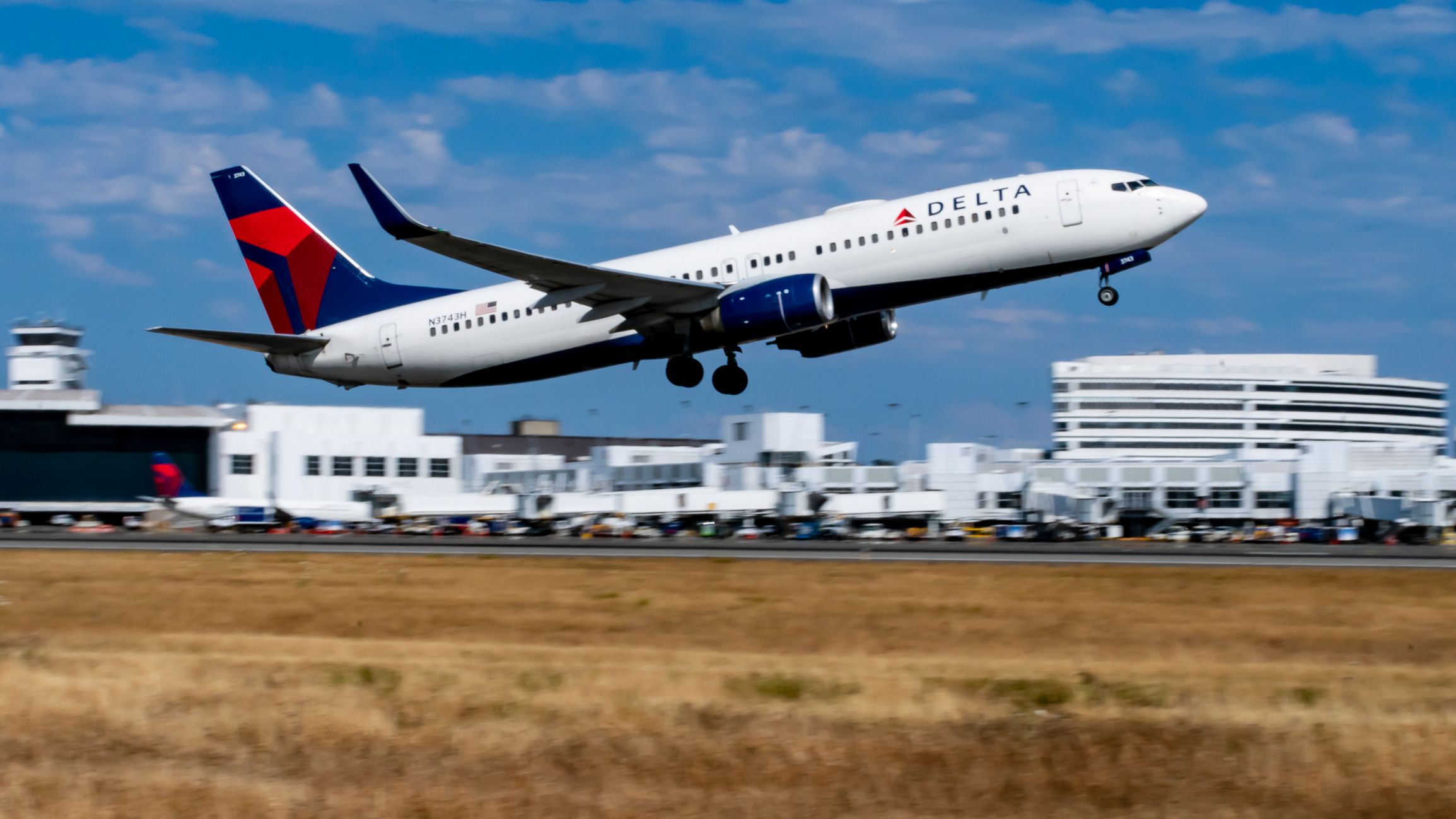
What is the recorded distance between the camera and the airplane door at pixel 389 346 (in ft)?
118

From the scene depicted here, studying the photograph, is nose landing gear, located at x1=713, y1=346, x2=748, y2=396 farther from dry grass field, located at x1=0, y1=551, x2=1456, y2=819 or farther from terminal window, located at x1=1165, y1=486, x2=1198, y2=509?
terminal window, located at x1=1165, y1=486, x2=1198, y2=509

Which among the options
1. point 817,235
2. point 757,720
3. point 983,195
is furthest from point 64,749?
point 983,195

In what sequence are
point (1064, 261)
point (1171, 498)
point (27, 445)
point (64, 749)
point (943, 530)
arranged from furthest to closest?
point (27, 445)
point (1171, 498)
point (943, 530)
point (1064, 261)
point (64, 749)

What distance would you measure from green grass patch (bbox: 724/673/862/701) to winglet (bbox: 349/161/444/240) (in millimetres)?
11617

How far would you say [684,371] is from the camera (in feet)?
115

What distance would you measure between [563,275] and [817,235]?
5816 mm

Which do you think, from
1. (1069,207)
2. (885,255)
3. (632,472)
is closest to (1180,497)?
(632,472)

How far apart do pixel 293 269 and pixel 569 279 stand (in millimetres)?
11553

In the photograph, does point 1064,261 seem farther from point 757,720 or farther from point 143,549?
point 143,549

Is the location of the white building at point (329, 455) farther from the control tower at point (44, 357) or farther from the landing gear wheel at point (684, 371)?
the landing gear wheel at point (684, 371)

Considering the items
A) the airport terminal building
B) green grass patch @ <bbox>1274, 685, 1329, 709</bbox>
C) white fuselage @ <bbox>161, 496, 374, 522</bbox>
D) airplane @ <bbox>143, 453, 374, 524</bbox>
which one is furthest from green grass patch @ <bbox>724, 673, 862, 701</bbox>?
white fuselage @ <bbox>161, 496, 374, 522</bbox>

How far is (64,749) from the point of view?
19750 millimetres

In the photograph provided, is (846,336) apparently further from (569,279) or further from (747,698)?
(747,698)

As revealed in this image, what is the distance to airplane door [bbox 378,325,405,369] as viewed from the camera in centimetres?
3594
